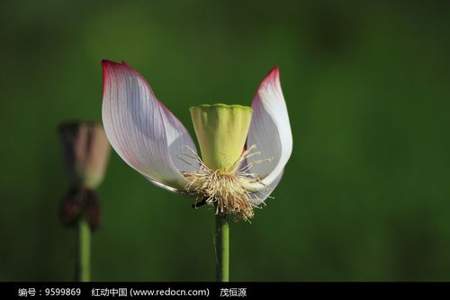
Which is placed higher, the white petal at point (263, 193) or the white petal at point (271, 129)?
the white petal at point (271, 129)

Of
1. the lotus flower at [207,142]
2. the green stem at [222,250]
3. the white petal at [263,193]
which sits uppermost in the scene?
the lotus flower at [207,142]

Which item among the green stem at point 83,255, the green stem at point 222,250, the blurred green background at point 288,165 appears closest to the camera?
the green stem at point 222,250

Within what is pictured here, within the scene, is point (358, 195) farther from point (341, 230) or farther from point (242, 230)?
point (242, 230)

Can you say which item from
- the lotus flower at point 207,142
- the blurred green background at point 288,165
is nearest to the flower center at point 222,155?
Answer: the lotus flower at point 207,142

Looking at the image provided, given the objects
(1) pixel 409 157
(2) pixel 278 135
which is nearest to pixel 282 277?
(1) pixel 409 157

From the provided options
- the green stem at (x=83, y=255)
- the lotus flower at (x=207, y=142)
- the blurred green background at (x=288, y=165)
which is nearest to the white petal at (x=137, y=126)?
the lotus flower at (x=207, y=142)

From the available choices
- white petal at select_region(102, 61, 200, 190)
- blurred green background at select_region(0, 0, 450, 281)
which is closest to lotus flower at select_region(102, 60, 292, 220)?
white petal at select_region(102, 61, 200, 190)

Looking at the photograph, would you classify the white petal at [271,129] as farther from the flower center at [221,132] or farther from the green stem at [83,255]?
the green stem at [83,255]

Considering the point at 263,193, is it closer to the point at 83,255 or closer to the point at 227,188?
the point at 227,188

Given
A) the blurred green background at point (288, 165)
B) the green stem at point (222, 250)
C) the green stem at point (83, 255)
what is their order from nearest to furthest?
1. the green stem at point (222, 250)
2. the green stem at point (83, 255)
3. the blurred green background at point (288, 165)

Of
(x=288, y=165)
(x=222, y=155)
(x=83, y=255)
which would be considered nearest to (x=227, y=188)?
(x=222, y=155)

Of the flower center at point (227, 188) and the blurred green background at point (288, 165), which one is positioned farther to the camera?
the blurred green background at point (288, 165)
